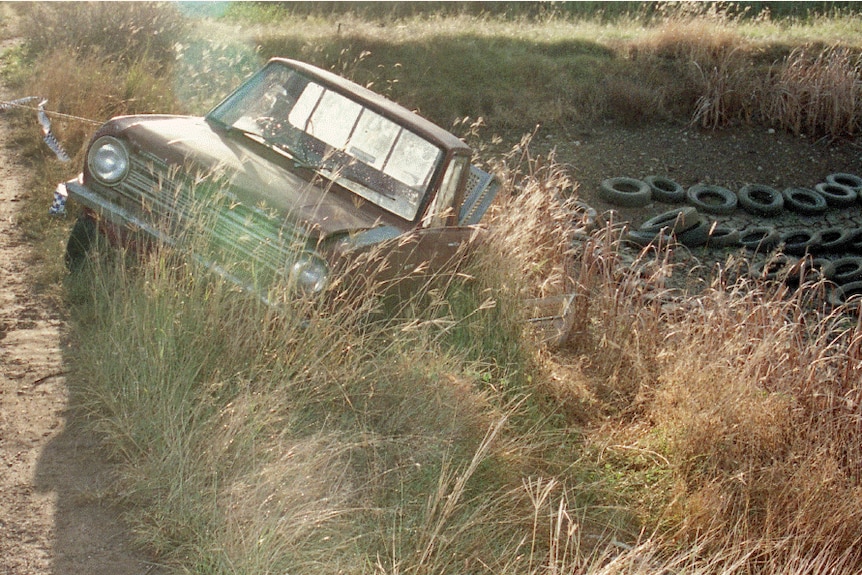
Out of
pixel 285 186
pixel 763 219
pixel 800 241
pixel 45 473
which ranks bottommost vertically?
pixel 800 241

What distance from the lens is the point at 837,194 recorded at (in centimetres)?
1373

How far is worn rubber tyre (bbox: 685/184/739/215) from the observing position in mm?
12870

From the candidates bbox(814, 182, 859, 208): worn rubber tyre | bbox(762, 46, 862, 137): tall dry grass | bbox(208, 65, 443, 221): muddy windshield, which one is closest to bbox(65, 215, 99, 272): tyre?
bbox(208, 65, 443, 221): muddy windshield

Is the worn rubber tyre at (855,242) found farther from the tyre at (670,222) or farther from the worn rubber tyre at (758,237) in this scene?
the tyre at (670,222)

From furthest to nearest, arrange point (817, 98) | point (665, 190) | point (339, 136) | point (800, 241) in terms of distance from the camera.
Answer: point (817, 98)
point (665, 190)
point (800, 241)
point (339, 136)

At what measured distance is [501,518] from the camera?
4.53 m

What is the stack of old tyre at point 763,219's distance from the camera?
1160 cm

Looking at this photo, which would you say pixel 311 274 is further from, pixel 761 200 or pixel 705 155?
pixel 705 155

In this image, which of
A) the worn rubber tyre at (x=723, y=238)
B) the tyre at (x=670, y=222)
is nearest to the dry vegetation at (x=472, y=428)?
the tyre at (x=670, y=222)

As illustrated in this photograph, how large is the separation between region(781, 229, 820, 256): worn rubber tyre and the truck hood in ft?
25.7

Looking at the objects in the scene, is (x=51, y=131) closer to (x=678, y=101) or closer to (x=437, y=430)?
(x=437, y=430)

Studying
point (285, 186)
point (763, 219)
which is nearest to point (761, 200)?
point (763, 219)

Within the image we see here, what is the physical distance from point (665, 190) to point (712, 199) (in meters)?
0.71

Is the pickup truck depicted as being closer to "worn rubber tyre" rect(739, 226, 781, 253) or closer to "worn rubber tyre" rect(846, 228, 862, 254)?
"worn rubber tyre" rect(739, 226, 781, 253)
